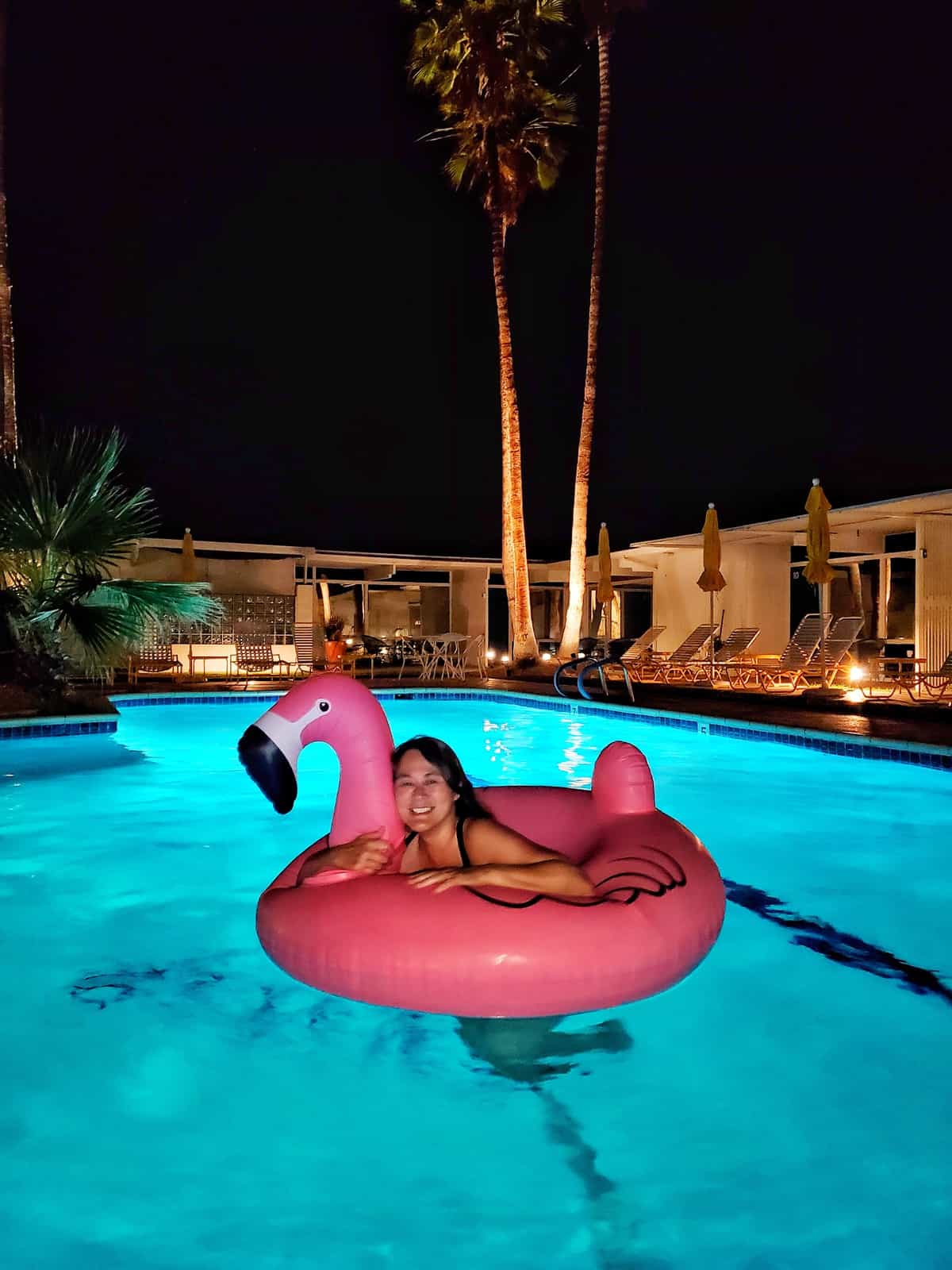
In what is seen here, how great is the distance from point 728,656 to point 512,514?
431 cm


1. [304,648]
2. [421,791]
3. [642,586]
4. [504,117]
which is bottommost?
[421,791]

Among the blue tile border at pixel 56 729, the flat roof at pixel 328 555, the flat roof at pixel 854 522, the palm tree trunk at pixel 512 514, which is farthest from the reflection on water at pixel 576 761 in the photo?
the flat roof at pixel 328 555

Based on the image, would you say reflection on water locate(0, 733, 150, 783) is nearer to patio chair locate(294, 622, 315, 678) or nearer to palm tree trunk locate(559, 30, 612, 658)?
patio chair locate(294, 622, 315, 678)

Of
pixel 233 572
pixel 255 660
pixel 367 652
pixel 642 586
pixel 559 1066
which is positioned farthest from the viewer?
pixel 642 586

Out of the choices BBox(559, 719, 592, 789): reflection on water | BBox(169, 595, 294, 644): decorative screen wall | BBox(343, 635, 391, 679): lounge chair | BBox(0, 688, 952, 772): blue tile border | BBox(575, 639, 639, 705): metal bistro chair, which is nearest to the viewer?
BBox(0, 688, 952, 772): blue tile border

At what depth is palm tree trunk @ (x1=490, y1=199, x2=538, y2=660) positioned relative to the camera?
16.3m

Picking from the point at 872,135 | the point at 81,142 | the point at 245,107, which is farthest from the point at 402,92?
the point at 872,135

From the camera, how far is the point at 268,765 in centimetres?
308

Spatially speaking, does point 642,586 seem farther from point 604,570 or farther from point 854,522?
point 854,522

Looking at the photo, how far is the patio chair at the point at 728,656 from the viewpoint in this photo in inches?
560

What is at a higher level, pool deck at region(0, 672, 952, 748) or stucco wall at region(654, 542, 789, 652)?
stucco wall at region(654, 542, 789, 652)

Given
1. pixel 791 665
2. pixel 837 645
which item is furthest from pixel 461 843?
pixel 791 665

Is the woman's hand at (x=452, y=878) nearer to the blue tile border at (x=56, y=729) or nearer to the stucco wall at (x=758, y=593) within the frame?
the blue tile border at (x=56, y=729)

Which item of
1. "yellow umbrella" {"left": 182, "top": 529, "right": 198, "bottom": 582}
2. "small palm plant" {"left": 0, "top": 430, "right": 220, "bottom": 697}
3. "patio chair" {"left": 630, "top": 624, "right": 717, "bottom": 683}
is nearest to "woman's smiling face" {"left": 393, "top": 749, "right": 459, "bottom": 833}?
"small palm plant" {"left": 0, "top": 430, "right": 220, "bottom": 697}
